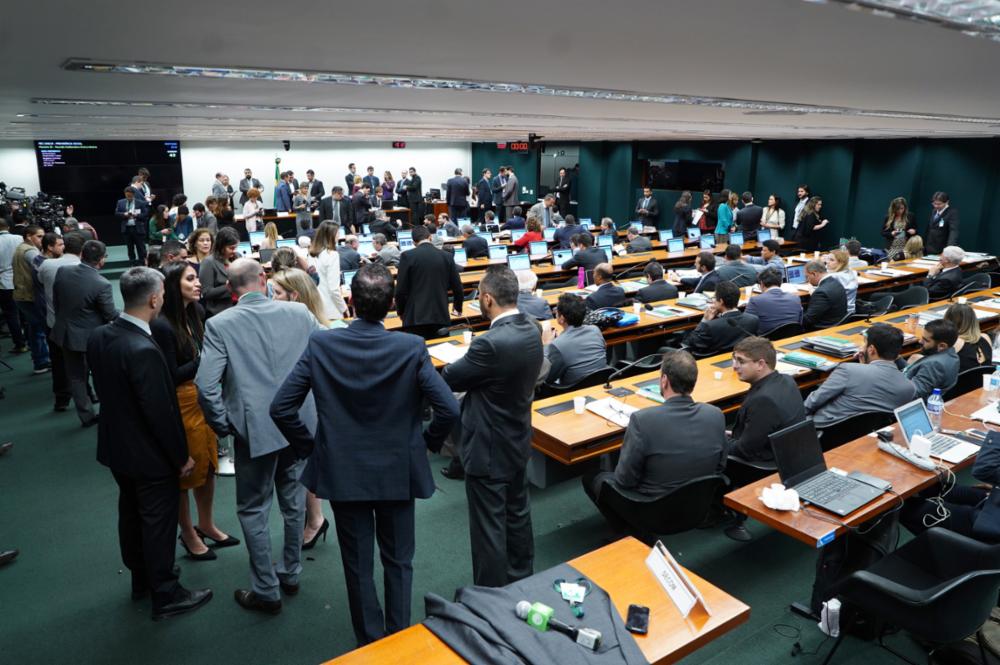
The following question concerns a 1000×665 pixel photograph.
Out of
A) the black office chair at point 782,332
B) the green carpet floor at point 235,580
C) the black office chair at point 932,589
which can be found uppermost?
the black office chair at point 782,332

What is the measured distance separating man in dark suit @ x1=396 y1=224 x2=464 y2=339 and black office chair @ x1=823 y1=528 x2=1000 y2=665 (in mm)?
3966

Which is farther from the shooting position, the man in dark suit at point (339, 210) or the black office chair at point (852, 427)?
the man in dark suit at point (339, 210)

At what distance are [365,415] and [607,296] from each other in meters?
4.42

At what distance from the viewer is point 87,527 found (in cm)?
416

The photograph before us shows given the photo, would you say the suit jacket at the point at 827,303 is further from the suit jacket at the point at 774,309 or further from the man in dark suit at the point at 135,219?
the man in dark suit at the point at 135,219

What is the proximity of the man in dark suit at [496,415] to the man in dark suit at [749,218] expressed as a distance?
1078cm

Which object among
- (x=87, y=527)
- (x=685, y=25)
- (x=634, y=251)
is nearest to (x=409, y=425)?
(x=685, y=25)

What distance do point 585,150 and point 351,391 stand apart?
1844 cm

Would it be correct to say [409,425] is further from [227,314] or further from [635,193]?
[635,193]

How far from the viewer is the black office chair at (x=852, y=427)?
12.9 feet

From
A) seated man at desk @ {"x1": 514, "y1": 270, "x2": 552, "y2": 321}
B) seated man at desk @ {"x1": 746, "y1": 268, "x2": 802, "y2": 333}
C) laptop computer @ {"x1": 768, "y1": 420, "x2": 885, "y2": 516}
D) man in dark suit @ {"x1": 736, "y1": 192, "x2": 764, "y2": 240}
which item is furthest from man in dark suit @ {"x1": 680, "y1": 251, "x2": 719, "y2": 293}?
man in dark suit @ {"x1": 736, "y1": 192, "x2": 764, "y2": 240}

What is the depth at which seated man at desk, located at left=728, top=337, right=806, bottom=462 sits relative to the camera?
363 cm

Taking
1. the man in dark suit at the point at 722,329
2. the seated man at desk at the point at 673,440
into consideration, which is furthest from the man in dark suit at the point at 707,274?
the seated man at desk at the point at 673,440

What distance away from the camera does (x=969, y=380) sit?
16.0 ft
